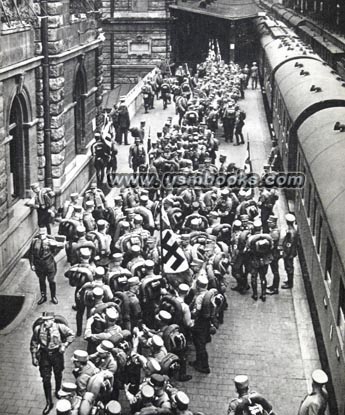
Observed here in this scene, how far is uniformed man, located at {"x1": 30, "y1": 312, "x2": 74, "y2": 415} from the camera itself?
9.13m

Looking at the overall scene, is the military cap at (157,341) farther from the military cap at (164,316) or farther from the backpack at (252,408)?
the backpack at (252,408)

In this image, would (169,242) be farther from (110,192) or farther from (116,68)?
(116,68)

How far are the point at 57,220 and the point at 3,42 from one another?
15.9ft

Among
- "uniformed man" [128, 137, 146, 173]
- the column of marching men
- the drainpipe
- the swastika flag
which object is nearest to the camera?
the column of marching men

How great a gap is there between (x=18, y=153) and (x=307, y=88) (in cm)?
642

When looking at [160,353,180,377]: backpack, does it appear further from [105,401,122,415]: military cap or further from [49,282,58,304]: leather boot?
[49,282,58,304]: leather boot

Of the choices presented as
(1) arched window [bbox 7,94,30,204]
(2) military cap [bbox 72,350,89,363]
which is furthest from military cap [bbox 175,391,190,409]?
(1) arched window [bbox 7,94,30,204]

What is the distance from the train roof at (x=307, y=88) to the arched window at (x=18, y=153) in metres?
5.71

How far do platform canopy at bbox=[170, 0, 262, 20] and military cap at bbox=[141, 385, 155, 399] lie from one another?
116 feet

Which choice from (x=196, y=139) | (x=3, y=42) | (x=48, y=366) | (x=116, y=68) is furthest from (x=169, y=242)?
(x=116, y=68)

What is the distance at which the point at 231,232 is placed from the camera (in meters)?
14.7

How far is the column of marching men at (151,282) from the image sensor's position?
7.98 metres

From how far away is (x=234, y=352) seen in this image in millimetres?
11289

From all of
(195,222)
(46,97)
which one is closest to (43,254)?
(195,222)
